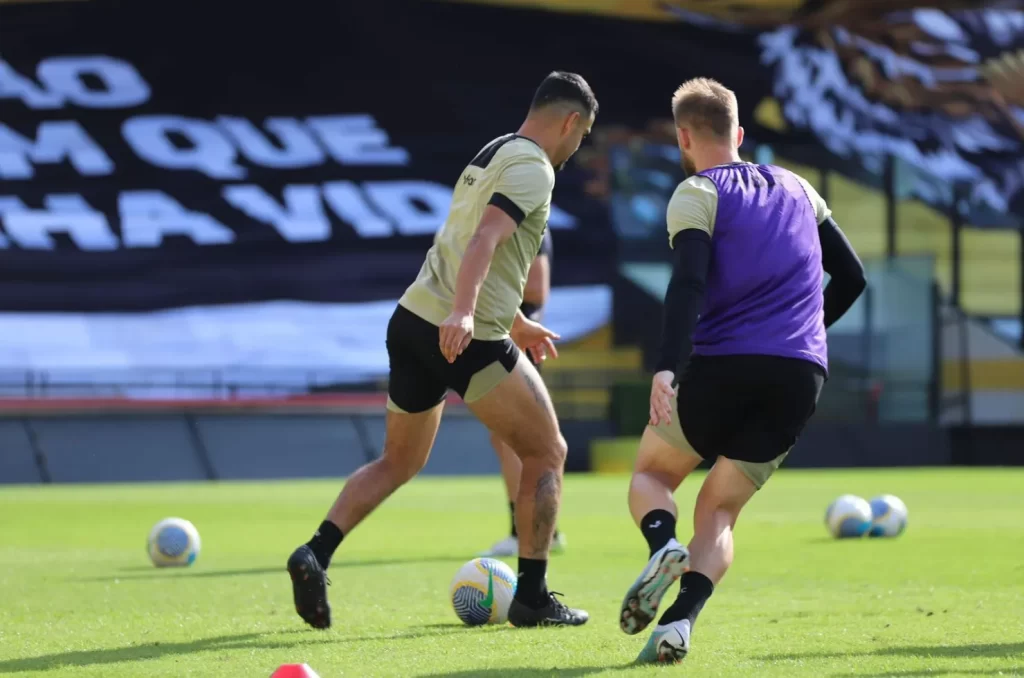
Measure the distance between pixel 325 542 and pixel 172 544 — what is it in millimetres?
3258

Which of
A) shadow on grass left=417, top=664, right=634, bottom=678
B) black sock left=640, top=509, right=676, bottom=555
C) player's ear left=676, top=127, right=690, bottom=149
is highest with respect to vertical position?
player's ear left=676, top=127, right=690, bottom=149

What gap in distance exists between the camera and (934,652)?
523 centimetres

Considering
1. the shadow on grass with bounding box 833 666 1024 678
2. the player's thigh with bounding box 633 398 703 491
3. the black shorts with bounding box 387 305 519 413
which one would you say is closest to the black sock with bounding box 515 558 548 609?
the black shorts with bounding box 387 305 519 413

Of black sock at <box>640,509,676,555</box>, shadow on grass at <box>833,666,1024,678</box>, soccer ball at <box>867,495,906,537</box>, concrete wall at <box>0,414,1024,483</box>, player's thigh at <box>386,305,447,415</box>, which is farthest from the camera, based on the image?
concrete wall at <box>0,414,1024,483</box>

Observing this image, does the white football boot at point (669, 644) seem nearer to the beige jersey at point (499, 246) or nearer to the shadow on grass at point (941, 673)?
the shadow on grass at point (941, 673)

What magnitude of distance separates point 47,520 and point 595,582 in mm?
7382

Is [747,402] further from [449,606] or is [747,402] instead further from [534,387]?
[449,606]

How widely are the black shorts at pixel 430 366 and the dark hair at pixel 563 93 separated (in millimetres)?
934

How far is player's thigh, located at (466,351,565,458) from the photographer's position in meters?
5.91

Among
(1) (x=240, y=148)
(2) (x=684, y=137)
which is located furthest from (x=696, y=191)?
(1) (x=240, y=148)

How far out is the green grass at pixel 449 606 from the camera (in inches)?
201

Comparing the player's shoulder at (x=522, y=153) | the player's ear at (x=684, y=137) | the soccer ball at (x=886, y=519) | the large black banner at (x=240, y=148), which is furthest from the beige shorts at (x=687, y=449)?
the large black banner at (x=240, y=148)

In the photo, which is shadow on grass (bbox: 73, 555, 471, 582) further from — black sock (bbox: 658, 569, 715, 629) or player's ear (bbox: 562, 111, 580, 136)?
black sock (bbox: 658, 569, 715, 629)

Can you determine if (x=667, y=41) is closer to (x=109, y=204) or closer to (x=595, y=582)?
(x=109, y=204)
